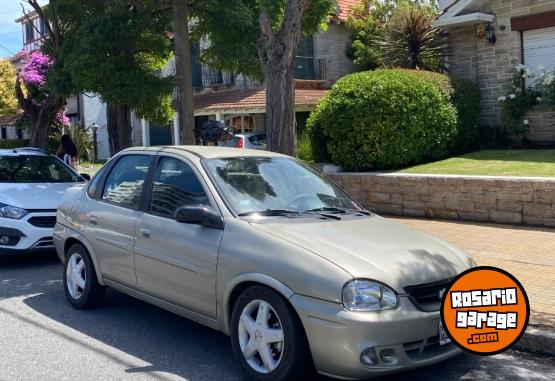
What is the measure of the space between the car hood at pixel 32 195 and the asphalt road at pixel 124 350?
182 centimetres

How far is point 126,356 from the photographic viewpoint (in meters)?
5.18

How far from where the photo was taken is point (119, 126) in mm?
13234

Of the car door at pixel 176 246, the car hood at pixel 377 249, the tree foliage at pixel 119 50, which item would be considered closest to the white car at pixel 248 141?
the tree foliage at pixel 119 50

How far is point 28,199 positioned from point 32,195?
0.16 m

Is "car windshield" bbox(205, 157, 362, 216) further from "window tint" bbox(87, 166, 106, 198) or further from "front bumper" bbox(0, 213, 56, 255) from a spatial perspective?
"front bumper" bbox(0, 213, 56, 255)

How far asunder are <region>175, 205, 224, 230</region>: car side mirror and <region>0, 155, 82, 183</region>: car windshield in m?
5.42

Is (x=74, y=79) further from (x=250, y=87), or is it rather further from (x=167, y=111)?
(x=250, y=87)

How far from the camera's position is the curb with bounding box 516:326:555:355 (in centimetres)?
518

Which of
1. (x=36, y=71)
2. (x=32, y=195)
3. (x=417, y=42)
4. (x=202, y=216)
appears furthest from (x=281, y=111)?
(x=36, y=71)

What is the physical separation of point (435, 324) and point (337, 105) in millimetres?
8366

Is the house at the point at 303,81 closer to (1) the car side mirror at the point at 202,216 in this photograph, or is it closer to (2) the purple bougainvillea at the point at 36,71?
(2) the purple bougainvillea at the point at 36,71

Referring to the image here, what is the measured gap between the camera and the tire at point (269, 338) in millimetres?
4211

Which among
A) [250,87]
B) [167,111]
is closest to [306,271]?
[167,111]

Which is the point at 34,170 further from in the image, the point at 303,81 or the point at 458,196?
the point at 303,81
